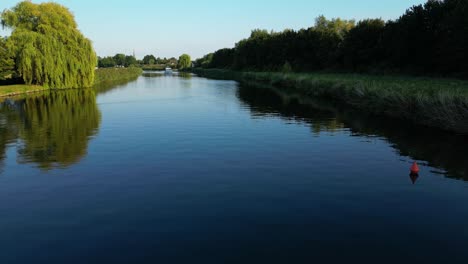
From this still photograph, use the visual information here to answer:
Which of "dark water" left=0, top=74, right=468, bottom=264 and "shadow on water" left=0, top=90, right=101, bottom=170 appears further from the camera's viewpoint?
"shadow on water" left=0, top=90, right=101, bottom=170

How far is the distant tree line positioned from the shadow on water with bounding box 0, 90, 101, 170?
45031 millimetres

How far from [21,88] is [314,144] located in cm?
5073

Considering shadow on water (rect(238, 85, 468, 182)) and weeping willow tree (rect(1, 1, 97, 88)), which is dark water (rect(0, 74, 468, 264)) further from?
weeping willow tree (rect(1, 1, 97, 88))

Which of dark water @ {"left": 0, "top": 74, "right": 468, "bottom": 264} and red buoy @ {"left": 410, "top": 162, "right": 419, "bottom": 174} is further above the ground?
red buoy @ {"left": 410, "top": 162, "right": 419, "bottom": 174}

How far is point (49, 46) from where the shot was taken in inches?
2317

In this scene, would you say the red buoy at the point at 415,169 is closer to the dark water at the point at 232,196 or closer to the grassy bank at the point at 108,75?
the dark water at the point at 232,196

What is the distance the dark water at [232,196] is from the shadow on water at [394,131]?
0.16m

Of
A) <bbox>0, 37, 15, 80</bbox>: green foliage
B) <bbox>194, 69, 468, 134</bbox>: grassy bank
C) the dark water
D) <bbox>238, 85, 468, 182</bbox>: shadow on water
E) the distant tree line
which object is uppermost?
the distant tree line

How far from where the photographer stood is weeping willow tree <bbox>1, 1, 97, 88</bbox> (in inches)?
2249

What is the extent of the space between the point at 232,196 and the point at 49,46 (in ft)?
185

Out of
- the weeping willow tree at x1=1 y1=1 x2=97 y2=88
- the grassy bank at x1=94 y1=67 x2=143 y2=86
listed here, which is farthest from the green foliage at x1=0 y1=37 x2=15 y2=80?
the grassy bank at x1=94 y1=67 x2=143 y2=86

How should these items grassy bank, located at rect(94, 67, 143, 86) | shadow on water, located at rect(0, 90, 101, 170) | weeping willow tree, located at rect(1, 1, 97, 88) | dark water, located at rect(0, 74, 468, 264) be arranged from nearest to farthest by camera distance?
dark water, located at rect(0, 74, 468, 264), shadow on water, located at rect(0, 90, 101, 170), weeping willow tree, located at rect(1, 1, 97, 88), grassy bank, located at rect(94, 67, 143, 86)

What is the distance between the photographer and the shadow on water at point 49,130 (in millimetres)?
18703

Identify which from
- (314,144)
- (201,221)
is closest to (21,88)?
(314,144)
